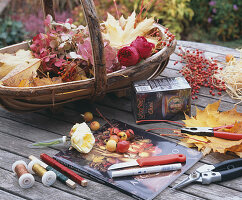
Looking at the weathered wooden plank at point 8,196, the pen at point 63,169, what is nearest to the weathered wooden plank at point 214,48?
the pen at point 63,169

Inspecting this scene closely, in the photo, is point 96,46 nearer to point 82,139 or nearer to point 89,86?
point 89,86

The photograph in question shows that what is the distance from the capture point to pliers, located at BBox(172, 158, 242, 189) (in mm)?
1057

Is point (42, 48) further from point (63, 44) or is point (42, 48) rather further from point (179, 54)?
point (179, 54)

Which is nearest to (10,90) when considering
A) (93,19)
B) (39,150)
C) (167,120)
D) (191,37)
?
(39,150)

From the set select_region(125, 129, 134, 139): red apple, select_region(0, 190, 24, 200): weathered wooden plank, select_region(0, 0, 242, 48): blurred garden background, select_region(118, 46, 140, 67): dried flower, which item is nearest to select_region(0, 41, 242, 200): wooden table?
select_region(0, 190, 24, 200): weathered wooden plank

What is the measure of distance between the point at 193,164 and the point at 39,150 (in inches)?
21.2

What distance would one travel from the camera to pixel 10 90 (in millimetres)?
1269

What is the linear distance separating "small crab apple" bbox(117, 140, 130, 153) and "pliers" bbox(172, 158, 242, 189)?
229 millimetres

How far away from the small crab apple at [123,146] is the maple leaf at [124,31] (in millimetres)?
474

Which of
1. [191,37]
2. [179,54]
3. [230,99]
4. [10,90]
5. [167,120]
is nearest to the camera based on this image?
[10,90]

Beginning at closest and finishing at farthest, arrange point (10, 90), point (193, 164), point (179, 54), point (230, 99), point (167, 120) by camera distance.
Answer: point (193, 164), point (10, 90), point (167, 120), point (230, 99), point (179, 54)

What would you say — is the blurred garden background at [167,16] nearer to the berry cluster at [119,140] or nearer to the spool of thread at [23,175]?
the berry cluster at [119,140]

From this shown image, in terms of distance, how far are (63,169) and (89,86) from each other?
1.16 feet

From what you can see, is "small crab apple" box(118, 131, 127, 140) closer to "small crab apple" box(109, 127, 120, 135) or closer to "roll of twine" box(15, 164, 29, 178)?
"small crab apple" box(109, 127, 120, 135)
